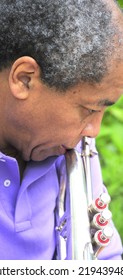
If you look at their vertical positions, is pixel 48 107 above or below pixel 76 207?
above

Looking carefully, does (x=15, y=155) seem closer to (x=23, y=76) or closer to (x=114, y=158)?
(x=23, y=76)

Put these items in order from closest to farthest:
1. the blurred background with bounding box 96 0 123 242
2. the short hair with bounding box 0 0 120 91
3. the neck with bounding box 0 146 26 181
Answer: the short hair with bounding box 0 0 120 91, the neck with bounding box 0 146 26 181, the blurred background with bounding box 96 0 123 242

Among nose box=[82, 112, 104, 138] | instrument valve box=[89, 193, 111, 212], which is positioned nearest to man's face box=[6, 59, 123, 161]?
nose box=[82, 112, 104, 138]

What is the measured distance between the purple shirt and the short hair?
0.26 m

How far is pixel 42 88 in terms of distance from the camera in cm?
131

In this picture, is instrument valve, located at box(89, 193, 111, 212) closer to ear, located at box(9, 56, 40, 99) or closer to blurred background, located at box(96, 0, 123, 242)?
ear, located at box(9, 56, 40, 99)

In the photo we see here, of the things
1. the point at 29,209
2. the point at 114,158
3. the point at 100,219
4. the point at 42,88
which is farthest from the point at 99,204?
the point at 114,158

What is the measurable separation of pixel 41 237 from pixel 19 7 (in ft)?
1.86

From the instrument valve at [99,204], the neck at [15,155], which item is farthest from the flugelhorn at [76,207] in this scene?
the neck at [15,155]

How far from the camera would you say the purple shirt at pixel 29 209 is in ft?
4.74

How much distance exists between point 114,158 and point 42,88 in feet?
3.73

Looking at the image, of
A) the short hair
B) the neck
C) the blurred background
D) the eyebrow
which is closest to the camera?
the short hair

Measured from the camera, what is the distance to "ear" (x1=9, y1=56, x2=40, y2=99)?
4.20ft
